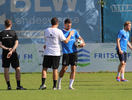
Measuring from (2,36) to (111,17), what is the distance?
9024 millimetres

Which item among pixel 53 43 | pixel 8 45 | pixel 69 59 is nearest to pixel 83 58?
pixel 69 59

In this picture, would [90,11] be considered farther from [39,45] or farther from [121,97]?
[121,97]

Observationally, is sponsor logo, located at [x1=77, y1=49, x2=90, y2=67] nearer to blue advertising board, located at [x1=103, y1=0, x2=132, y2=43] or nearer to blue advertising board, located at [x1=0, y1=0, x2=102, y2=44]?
blue advertising board, located at [x1=0, y1=0, x2=102, y2=44]

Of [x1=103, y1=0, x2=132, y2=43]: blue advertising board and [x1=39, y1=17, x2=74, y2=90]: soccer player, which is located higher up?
[x1=103, y1=0, x2=132, y2=43]: blue advertising board

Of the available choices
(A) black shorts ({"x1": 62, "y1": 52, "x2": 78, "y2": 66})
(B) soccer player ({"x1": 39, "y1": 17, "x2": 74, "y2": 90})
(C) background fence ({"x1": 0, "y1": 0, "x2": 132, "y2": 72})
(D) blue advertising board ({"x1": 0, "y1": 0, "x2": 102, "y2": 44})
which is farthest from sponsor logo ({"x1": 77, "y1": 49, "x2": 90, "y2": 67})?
(B) soccer player ({"x1": 39, "y1": 17, "x2": 74, "y2": 90})

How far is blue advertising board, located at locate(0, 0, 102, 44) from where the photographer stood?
628 inches

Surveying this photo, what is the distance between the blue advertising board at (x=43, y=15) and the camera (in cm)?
1595

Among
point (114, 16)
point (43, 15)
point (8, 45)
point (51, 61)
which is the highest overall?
point (43, 15)

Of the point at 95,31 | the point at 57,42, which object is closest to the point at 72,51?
the point at 57,42

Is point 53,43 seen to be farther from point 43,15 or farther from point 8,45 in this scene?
point 43,15

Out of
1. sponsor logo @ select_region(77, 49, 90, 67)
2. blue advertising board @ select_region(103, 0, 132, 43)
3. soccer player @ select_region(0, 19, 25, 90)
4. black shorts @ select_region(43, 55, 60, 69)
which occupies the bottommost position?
sponsor logo @ select_region(77, 49, 90, 67)

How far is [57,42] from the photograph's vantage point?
24.8 feet

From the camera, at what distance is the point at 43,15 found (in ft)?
53.0

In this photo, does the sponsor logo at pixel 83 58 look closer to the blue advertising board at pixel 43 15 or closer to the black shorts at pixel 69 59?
the blue advertising board at pixel 43 15
